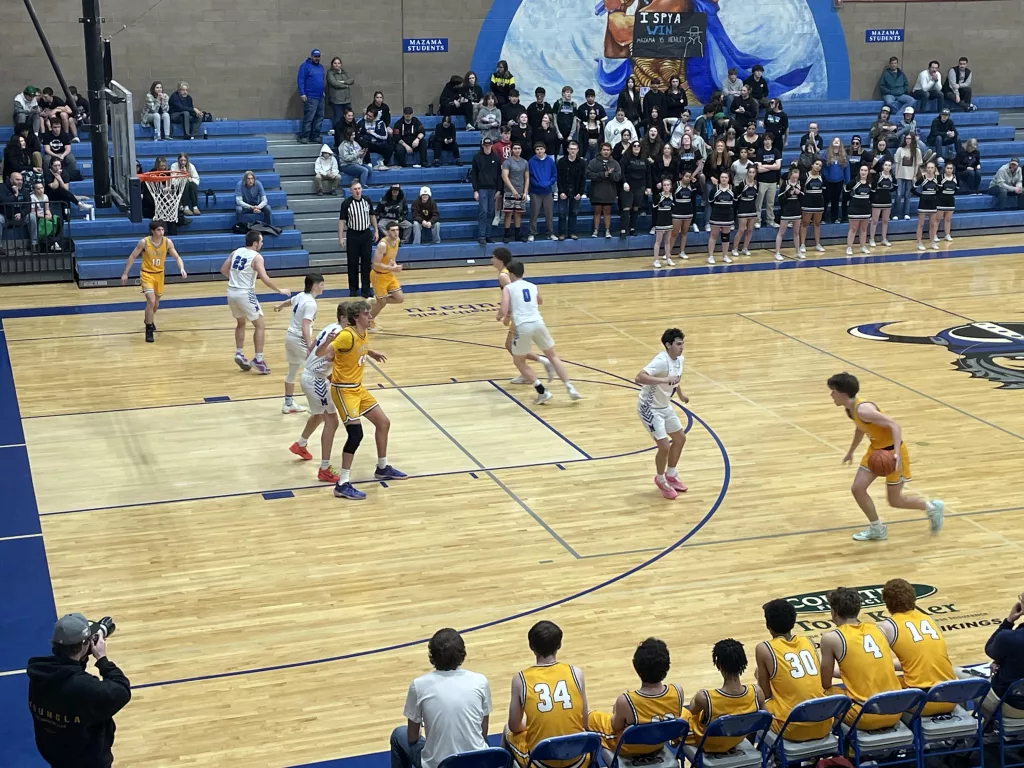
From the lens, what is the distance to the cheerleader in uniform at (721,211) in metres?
23.2

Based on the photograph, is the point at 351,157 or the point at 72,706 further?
the point at 351,157

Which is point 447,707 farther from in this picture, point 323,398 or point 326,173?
point 326,173

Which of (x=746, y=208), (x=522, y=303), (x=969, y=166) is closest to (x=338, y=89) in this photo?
(x=746, y=208)

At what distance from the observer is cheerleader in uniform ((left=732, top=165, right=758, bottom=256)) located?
2388 cm

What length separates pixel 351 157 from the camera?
25.0 meters

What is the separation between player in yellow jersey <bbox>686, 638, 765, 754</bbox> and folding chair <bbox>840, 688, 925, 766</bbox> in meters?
0.57

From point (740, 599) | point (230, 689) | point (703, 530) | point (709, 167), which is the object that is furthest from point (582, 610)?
point (709, 167)

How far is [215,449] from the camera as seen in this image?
524 inches

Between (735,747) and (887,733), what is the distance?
33.5 inches

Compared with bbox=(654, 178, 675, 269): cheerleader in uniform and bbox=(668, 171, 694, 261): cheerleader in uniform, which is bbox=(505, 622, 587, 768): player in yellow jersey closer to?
bbox=(654, 178, 675, 269): cheerleader in uniform

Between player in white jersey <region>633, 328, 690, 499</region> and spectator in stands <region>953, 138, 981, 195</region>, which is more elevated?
spectator in stands <region>953, 138, 981, 195</region>

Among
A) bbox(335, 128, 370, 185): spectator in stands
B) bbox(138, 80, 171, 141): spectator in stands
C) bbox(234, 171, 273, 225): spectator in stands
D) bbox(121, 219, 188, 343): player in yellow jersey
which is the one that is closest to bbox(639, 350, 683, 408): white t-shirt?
bbox(121, 219, 188, 343): player in yellow jersey

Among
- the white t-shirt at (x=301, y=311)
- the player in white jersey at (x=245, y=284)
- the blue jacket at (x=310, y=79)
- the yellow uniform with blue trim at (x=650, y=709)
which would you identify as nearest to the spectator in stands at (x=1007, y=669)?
the yellow uniform with blue trim at (x=650, y=709)

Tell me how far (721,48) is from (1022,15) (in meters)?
8.71
